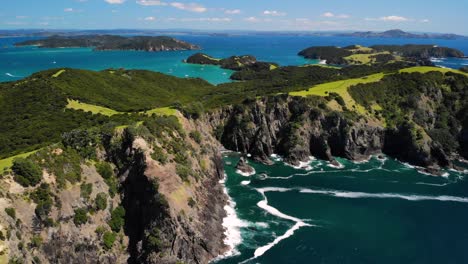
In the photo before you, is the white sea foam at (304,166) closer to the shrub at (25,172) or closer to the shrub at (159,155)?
the shrub at (159,155)

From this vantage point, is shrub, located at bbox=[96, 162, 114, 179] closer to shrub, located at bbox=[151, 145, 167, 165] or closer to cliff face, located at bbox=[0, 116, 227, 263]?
cliff face, located at bbox=[0, 116, 227, 263]

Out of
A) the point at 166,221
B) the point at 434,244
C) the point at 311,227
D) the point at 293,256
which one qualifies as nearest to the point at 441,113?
the point at 434,244

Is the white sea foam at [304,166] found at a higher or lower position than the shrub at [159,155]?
lower

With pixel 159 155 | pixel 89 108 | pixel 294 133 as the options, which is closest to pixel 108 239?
pixel 159 155

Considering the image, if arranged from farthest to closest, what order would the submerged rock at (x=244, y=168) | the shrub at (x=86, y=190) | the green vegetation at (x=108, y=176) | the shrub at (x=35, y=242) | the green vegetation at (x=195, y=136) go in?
the submerged rock at (x=244, y=168) → the green vegetation at (x=195, y=136) → the green vegetation at (x=108, y=176) → the shrub at (x=86, y=190) → the shrub at (x=35, y=242)

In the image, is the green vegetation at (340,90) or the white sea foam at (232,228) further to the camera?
the green vegetation at (340,90)

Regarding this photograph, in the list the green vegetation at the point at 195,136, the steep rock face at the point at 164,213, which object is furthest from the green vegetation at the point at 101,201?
the green vegetation at the point at 195,136
